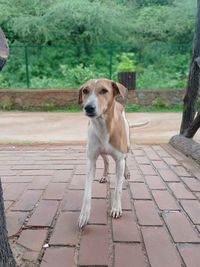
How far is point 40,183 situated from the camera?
11.9ft

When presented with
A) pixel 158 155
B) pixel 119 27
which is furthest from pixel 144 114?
pixel 158 155

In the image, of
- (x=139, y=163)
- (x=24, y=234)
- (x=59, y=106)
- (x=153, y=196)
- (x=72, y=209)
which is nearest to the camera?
(x=24, y=234)

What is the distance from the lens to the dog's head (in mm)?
2580

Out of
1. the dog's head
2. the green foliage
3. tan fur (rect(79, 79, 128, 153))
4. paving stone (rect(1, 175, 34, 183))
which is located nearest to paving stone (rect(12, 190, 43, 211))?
paving stone (rect(1, 175, 34, 183))

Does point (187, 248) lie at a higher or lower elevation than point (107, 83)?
lower

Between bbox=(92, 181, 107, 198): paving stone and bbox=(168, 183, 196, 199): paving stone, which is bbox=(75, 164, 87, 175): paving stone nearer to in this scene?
bbox=(92, 181, 107, 198): paving stone

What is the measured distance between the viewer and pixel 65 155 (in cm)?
509

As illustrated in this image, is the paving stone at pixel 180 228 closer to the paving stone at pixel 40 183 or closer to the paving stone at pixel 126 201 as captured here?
the paving stone at pixel 126 201

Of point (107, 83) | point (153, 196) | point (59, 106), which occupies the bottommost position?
point (59, 106)

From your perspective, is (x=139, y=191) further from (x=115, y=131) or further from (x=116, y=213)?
(x=115, y=131)

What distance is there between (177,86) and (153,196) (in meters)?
10.4

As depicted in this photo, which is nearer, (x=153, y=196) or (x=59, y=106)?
(x=153, y=196)

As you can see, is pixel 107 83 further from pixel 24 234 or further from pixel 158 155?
pixel 158 155

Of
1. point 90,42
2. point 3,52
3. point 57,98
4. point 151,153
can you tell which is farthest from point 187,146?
point 90,42
